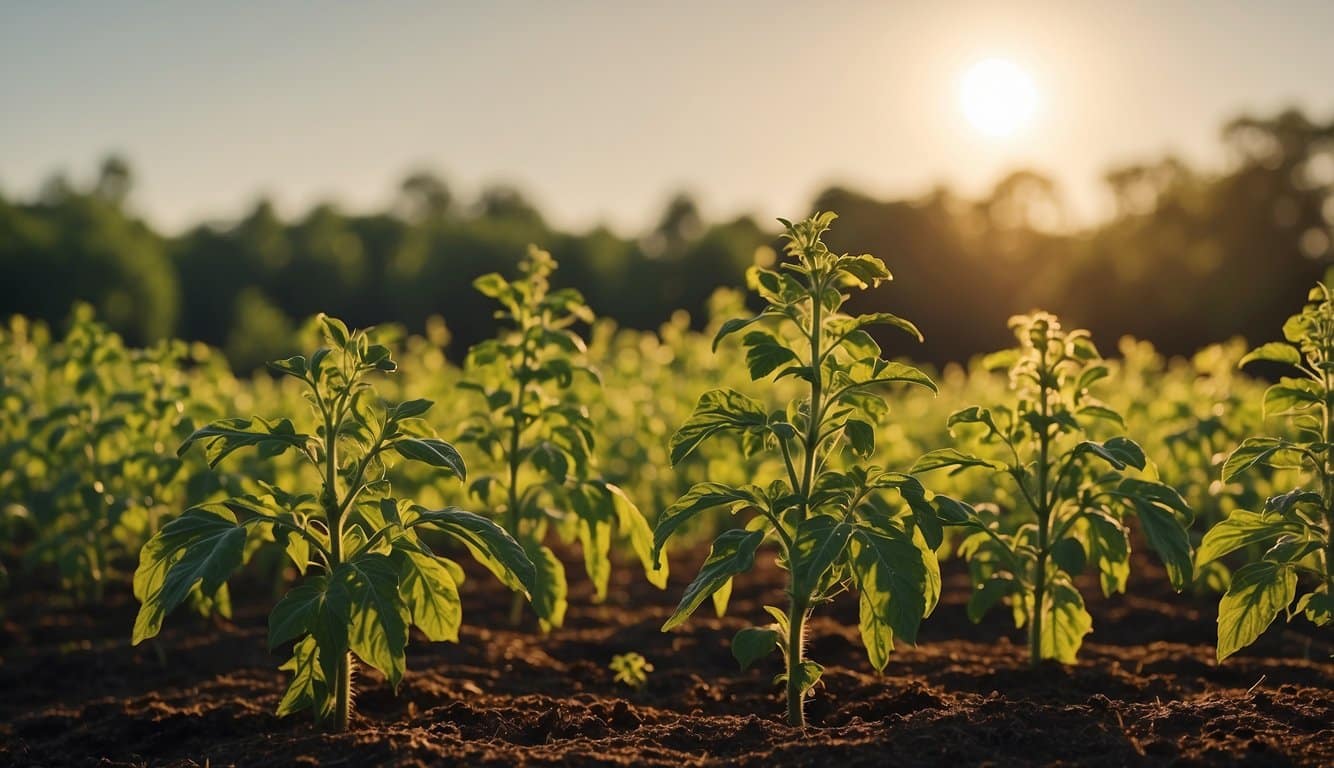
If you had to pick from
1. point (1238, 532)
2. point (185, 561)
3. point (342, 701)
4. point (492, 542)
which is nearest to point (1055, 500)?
point (1238, 532)

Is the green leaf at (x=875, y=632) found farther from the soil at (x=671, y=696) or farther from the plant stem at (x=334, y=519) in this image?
the plant stem at (x=334, y=519)

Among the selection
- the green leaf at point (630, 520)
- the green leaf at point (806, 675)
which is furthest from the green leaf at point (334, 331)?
the green leaf at point (806, 675)

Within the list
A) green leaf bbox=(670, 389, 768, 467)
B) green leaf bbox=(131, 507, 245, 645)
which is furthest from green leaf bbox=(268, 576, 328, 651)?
green leaf bbox=(670, 389, 768, 467)

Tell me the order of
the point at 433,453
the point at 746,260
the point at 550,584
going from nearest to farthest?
the point at 433,453 < the point at 550,584 < the point at 746,260

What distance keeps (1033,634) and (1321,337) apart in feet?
5.38

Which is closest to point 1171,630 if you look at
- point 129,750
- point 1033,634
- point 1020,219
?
point 1033,634

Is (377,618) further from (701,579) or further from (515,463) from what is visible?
(515,463)

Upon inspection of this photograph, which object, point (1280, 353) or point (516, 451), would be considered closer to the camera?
point (1280, 353)

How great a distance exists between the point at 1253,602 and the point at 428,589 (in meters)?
2.97

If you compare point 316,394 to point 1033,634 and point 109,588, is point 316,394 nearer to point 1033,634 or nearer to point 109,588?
point 1033,634

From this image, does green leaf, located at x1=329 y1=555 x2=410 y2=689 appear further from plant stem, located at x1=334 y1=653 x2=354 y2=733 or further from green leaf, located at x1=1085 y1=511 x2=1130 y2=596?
green leaf, located at x1=1085 y1=511 x2=1130 y2=596

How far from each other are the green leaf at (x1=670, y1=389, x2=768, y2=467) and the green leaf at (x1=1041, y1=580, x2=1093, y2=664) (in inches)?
65.8

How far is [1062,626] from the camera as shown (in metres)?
4.62

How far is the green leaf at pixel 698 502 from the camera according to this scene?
3664mm
